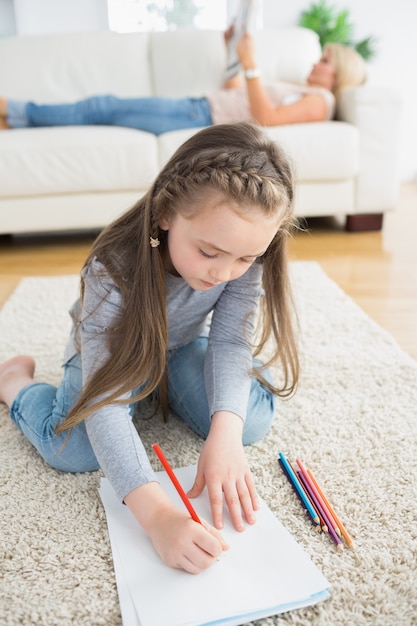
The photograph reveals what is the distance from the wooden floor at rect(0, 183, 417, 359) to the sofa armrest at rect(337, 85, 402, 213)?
13 cm

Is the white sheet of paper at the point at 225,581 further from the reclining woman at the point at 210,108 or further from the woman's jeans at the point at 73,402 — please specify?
the reclining woman at the point at 210,108

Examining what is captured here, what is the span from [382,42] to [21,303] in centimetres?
284

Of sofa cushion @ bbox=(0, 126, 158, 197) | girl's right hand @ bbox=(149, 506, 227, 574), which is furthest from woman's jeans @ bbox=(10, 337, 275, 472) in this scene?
sofa cushion @ bbox=(0, 126, 158, 197)

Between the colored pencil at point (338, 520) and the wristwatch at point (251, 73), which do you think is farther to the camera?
the wristwatch at point (251, 73)

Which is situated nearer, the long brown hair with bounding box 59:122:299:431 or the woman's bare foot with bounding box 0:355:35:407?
the long brown hair with bounding box 59:122:299:431

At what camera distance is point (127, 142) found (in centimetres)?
205

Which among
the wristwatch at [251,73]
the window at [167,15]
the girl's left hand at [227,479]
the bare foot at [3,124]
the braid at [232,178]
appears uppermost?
the window at [167,15]

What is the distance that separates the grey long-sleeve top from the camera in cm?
75

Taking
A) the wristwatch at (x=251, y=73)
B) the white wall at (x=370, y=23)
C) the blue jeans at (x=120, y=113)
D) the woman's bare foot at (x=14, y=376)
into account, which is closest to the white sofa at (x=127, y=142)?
the blue jeans at (x=120, y=113)

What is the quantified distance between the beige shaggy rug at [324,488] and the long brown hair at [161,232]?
0.41 ft

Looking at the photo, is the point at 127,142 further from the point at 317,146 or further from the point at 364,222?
the point at 364,222

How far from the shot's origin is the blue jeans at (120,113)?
2.25m

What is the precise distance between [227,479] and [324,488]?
0.16 metres

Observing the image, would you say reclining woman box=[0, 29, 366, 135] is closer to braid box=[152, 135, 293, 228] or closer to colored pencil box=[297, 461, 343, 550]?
braid box=[152, 135, 293, 228]
